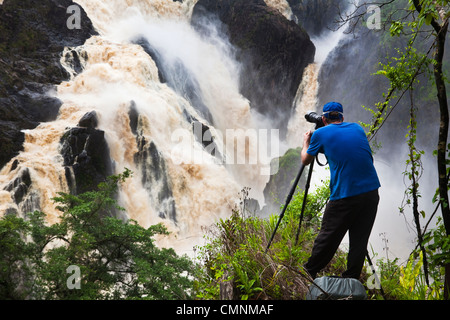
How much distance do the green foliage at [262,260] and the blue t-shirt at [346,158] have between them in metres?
0.62

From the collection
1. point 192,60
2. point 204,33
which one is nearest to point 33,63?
point 192,60

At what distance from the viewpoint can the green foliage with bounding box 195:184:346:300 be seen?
2.37 metres

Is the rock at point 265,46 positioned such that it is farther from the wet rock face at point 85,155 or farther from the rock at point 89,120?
the wet rock face at point 85,155

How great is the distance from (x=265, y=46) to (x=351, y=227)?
55.4 ft

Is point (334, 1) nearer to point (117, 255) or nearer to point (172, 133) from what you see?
point (172, 133)

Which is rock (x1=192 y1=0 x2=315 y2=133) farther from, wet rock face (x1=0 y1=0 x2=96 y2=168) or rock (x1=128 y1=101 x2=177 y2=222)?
rock (x1=128 y1=101 x2=177 y2=222)

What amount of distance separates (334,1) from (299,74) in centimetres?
563

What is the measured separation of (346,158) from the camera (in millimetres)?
2275

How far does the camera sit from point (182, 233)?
32.0ft

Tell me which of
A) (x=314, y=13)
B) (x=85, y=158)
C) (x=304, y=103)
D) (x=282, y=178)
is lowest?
(x=85, y=158)

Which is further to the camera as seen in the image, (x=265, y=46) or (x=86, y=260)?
(x=265, y=46)

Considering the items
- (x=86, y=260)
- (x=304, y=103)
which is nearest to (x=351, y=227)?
(x=86, y=260)

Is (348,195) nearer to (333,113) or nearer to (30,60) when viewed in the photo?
(333,113)

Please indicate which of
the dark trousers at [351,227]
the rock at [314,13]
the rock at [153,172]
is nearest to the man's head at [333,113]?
the dark trousers at [351,227]
